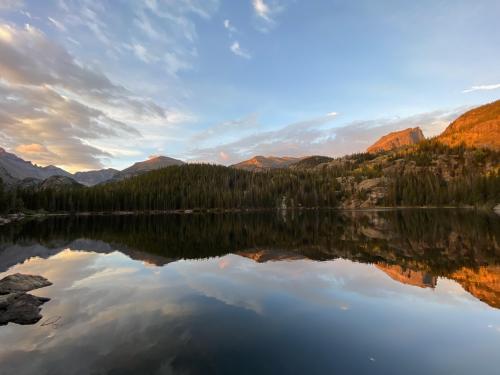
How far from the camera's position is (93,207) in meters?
181

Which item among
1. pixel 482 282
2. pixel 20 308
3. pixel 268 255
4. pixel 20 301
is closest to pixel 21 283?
pixel 20 301

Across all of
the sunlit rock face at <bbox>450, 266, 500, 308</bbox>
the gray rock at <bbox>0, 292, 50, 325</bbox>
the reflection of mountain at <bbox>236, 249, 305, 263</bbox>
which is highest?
the gray rock at <bbox>0, 292, 50, 325</bbox>

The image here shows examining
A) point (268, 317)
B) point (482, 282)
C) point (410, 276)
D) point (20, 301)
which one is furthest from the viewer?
point (410, 276)

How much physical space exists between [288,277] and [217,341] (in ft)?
48.1

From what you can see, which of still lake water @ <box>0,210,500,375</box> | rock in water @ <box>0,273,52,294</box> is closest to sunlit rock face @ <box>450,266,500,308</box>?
still lake water @ <box>0,210,500,375</box>

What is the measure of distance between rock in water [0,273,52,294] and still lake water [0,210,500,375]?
123cm

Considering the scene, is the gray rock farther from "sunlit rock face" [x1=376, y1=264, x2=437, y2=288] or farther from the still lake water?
"sunlit rock face" [x1=376, y1=264, x2=437, y2=288]

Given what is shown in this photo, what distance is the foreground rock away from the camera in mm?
18375

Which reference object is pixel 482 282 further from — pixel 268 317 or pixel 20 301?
pixel 20 301

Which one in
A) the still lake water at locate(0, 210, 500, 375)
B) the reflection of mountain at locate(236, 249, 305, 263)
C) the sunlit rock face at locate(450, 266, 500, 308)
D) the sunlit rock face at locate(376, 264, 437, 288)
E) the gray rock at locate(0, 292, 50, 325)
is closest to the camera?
the still lake water at locate(0, 210, 500, 375)

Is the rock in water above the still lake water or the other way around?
above

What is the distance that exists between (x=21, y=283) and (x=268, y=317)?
21.0 metres

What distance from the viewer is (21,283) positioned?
83.7 feet

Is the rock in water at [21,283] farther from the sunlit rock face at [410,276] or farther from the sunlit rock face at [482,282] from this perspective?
the sunlit rock face at [482,282]
